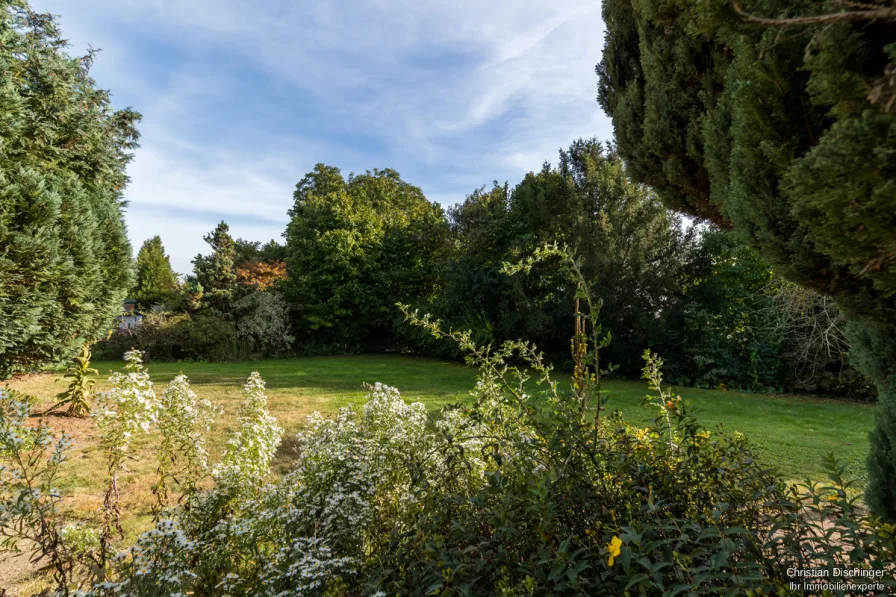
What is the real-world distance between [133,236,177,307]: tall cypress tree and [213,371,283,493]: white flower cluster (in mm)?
22507

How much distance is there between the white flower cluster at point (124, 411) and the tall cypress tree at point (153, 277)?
22369mm

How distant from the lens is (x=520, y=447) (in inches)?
81.7

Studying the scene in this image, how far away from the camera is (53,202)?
5.05 meters

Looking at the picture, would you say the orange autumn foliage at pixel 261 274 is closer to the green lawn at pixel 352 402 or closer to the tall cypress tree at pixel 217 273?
the tall cypress tree at pixel 217 273

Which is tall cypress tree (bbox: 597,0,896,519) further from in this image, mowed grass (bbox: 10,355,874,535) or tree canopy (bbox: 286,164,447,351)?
tree canopy (bbox: 286,164,447,351)

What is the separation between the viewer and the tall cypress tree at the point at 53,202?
194 inches

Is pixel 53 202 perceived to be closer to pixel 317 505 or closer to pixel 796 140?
pixel 317 505

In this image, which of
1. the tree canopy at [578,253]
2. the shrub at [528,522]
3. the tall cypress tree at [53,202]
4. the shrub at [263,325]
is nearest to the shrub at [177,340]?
the shrub at [263,325]

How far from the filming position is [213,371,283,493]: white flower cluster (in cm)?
291

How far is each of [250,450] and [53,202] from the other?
4279 mm

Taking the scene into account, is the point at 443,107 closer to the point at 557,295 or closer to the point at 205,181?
the point at 205,181

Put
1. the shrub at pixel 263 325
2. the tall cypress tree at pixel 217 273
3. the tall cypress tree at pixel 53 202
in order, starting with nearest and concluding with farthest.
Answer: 1. the tall cypress tree at pixel 53 202
2. the shrub at pixel 263 325
3. the tall cypress tree at pixel 217 273

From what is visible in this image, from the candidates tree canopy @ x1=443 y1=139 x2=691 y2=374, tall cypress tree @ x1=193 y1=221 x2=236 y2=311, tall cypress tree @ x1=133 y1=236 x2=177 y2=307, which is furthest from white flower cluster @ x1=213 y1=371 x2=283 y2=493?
tall cypress tree @ x1=133 y1=236 x2=177 y2=307

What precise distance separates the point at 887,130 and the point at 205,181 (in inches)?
358
